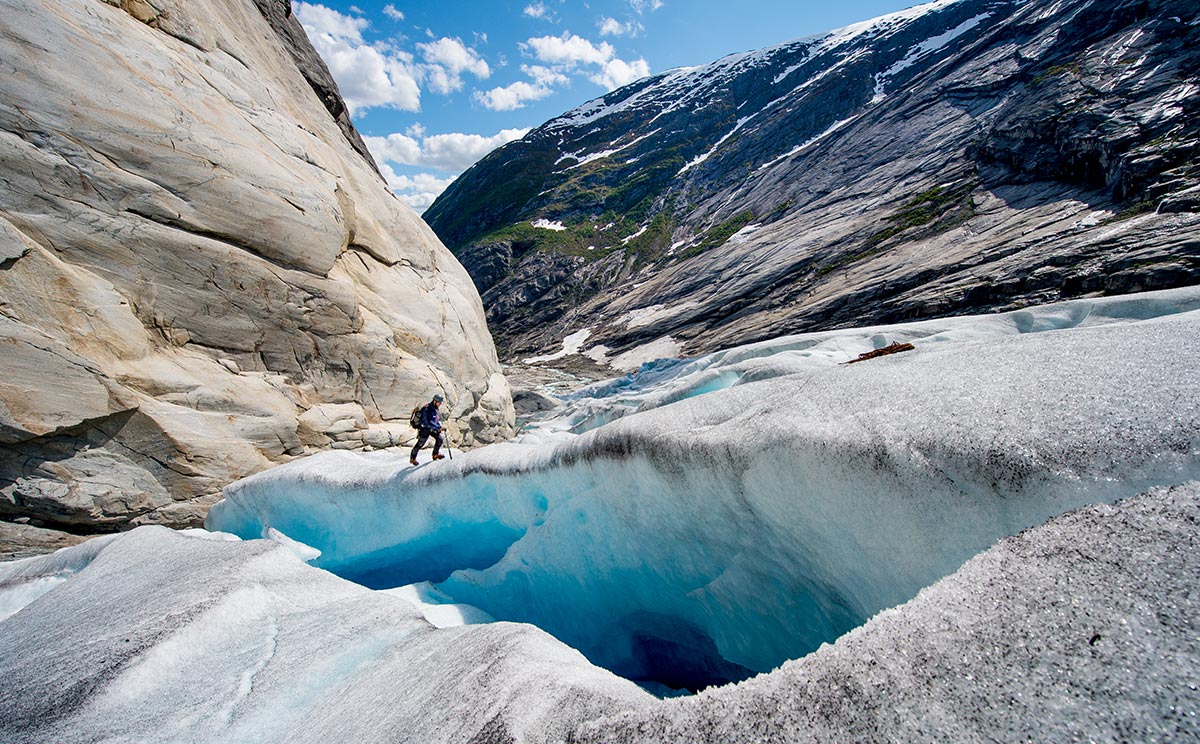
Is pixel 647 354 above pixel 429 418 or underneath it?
underneath

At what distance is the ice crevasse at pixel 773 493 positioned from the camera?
273cm

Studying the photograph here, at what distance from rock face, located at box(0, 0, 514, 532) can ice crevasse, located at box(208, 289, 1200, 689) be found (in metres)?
3.33

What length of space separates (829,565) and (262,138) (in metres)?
17.6

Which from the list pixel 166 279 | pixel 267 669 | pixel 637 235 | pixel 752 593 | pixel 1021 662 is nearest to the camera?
pixel 1021 662

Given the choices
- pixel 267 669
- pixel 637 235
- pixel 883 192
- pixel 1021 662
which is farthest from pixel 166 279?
pixel 637 235

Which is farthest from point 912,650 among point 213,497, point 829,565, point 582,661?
point 213,497

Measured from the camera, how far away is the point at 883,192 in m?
47.8

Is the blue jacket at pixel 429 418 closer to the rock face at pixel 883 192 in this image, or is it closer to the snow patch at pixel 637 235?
the rock face at pixel 883 192

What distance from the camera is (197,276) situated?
11.7 meters

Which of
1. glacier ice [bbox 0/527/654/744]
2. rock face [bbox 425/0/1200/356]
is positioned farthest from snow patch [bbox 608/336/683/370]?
glacier ice [bbox 0/527/654/744]

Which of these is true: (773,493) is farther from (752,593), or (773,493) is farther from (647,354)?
(647,354)

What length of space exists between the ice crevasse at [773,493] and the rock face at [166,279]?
3.33 metres

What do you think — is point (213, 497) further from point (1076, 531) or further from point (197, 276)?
Result: point (1076, 531)

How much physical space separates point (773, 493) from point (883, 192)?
55002 mm
